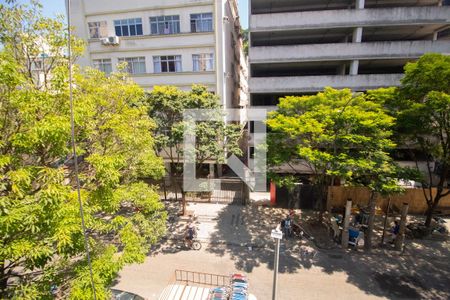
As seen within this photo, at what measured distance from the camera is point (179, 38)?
1862 cm

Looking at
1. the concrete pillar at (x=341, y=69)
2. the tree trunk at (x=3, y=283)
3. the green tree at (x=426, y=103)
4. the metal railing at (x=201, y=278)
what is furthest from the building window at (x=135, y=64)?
the green tree at (x=426, y=103)

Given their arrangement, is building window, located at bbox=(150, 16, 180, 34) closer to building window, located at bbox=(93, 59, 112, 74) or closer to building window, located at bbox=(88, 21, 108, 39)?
building window, located at bbox=(88, 21, 108, 39)

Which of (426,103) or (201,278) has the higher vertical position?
(426,103)

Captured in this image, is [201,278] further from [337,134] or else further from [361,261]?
[337,134]

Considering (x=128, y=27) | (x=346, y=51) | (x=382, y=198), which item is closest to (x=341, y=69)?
(x=346, y=51)

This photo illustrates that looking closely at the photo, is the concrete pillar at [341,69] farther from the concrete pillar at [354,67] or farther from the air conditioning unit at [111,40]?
the air conditioning unit at [111,40]

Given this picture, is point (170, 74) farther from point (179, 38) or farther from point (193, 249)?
point (193, 249)

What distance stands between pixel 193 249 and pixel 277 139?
7.79 meters

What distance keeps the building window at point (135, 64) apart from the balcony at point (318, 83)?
29.3 ft

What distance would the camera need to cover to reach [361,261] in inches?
476

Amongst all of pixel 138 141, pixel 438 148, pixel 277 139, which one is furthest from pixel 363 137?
pixel 138 141

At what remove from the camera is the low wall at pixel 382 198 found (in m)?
16.6

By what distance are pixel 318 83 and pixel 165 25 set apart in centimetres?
1270

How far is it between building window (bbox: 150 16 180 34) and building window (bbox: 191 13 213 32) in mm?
1209
